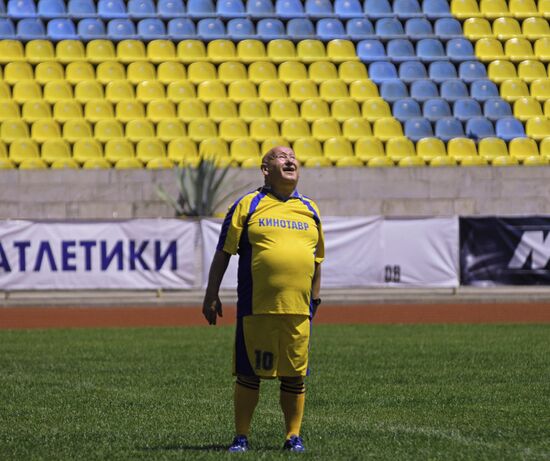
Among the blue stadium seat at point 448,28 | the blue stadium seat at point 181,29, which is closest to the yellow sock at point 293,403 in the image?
the blue stadium seat at point 181,29

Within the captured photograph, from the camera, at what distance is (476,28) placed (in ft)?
92.3

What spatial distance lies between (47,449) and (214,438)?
1.06 metres

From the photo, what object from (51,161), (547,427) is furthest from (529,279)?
(547,427)

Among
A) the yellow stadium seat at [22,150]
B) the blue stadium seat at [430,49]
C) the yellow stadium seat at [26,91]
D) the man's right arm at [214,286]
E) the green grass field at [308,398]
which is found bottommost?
the green grass field at [308,398]

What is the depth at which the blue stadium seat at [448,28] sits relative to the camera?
28.0m

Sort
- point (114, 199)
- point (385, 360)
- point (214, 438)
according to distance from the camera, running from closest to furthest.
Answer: point (214, 438), point (385, 360), point (114, 199)

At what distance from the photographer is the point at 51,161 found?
945 inches

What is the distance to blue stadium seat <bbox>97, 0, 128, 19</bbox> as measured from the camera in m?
27.1

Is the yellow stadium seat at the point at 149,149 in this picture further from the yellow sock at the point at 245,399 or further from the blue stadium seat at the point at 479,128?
the yellow sock at the point at 245,399

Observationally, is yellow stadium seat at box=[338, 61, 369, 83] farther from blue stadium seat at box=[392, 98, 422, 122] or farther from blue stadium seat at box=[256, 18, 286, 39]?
blue stadium seat at box=[256, 18, 286, 39]

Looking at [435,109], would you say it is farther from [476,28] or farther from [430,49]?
[476,28]

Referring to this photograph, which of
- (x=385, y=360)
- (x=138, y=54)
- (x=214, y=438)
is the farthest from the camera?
(x=138, y=54)

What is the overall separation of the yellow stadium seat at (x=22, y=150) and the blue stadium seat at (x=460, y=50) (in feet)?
31.9

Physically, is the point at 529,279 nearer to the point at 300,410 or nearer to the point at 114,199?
the point at 114,199
